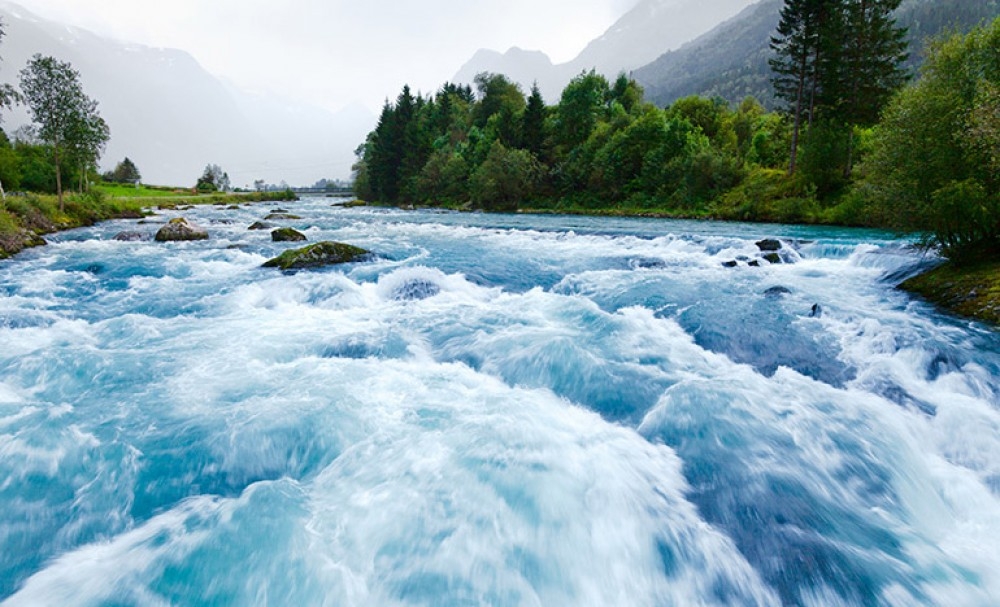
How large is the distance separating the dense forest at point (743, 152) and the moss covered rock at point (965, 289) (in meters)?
0.76

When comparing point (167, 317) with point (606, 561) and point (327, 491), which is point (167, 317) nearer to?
point (327, 491)

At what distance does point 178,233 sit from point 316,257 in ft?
43.5

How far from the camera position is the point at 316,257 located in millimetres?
16109

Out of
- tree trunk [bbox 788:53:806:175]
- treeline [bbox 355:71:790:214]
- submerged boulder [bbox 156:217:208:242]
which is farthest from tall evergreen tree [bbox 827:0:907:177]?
submerged boulder [bbox 156:217:208:242]

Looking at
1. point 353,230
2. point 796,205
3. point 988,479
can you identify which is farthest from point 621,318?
point 796,205

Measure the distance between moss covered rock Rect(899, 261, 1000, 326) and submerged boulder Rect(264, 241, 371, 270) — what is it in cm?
1713

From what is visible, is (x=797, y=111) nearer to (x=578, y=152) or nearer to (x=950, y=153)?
(x=578, y=152)

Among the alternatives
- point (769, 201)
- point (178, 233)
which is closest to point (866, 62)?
point (769, 201)

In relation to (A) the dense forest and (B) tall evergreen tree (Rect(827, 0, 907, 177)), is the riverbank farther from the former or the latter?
(B) tall evergreen tree (Rect(827, 0, 907, 177))

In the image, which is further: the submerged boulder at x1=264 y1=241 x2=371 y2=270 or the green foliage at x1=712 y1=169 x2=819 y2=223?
the green foliage at x1=712 y1=169 x2=819 y2=223

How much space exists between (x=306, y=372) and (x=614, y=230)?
80.1 feet

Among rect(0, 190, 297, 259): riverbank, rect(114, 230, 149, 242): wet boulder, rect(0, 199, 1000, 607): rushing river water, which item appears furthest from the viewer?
rect(114, 230, 149, 242): wet boulder

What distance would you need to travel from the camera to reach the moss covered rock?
10.0 meters

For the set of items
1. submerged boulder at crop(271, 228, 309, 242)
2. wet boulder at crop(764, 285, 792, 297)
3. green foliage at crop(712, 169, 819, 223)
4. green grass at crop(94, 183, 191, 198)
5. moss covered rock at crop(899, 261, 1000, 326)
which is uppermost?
green grass at crop(94, 183, 191, 198)
